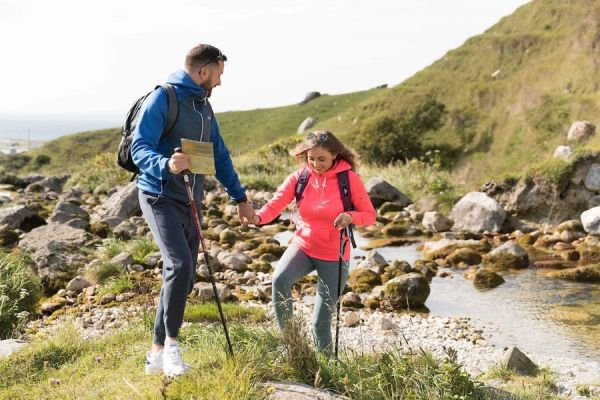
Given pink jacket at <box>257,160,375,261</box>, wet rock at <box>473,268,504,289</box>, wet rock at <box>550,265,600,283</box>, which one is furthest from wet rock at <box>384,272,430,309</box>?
pink jacket at <box>257,160,375,261</box>

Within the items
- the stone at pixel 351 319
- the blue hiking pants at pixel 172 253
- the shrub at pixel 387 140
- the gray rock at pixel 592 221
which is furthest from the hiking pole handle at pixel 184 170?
the shrub at pixel 387 140

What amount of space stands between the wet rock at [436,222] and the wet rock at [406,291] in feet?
19.9

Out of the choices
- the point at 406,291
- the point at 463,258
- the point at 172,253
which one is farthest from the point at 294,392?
the point at 463,258

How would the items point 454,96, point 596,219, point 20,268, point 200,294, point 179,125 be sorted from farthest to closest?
point 454,96, point 596,219, point 20,268, point 200,294, point 179,125

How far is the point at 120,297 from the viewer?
8.52 meters

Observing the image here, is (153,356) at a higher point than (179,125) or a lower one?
lower

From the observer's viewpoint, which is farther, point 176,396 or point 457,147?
point 457,147

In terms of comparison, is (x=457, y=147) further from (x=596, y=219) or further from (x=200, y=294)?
(x=200, y=294)

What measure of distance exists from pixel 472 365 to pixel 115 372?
11.6ft

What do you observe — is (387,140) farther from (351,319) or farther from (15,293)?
(15,293)

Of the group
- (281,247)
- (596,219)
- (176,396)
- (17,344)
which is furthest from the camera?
(596,219)

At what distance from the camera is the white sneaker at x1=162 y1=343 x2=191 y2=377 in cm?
461

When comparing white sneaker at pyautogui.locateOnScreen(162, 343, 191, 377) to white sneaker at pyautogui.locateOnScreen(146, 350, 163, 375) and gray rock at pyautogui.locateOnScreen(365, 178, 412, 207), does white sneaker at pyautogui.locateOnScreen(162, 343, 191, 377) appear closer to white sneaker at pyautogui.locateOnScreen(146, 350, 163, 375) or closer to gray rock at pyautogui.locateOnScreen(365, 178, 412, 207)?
white sneaker at pyautogui.locateOnScreen(146, 350, 163, 375)

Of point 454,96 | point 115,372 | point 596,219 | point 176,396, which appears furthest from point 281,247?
point 454,96
